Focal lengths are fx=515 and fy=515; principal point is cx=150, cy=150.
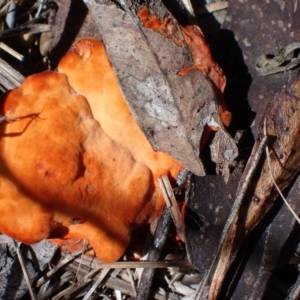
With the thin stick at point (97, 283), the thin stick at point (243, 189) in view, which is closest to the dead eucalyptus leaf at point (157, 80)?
the thin stick at point (243, 189)

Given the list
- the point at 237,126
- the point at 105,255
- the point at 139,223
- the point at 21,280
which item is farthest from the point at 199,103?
the point at 21,280

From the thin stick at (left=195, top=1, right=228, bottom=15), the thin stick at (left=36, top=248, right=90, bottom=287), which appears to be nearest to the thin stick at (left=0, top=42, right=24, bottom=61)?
the thin stick at (left=195, top=1, right=228, bottom=15)

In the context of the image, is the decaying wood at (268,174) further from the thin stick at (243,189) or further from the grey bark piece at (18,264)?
the grey bark piece at (18,264)

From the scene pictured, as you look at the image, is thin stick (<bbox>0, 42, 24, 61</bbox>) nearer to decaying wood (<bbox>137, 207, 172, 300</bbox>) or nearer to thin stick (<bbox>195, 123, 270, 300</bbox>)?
decaying wood (<bbox>137, 207, 172, 300</bbox>)

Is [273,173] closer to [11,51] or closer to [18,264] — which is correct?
[18,264]

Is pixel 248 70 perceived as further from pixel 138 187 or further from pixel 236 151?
pixel 138 187

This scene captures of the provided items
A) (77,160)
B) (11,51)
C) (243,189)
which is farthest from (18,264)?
(243,189)
